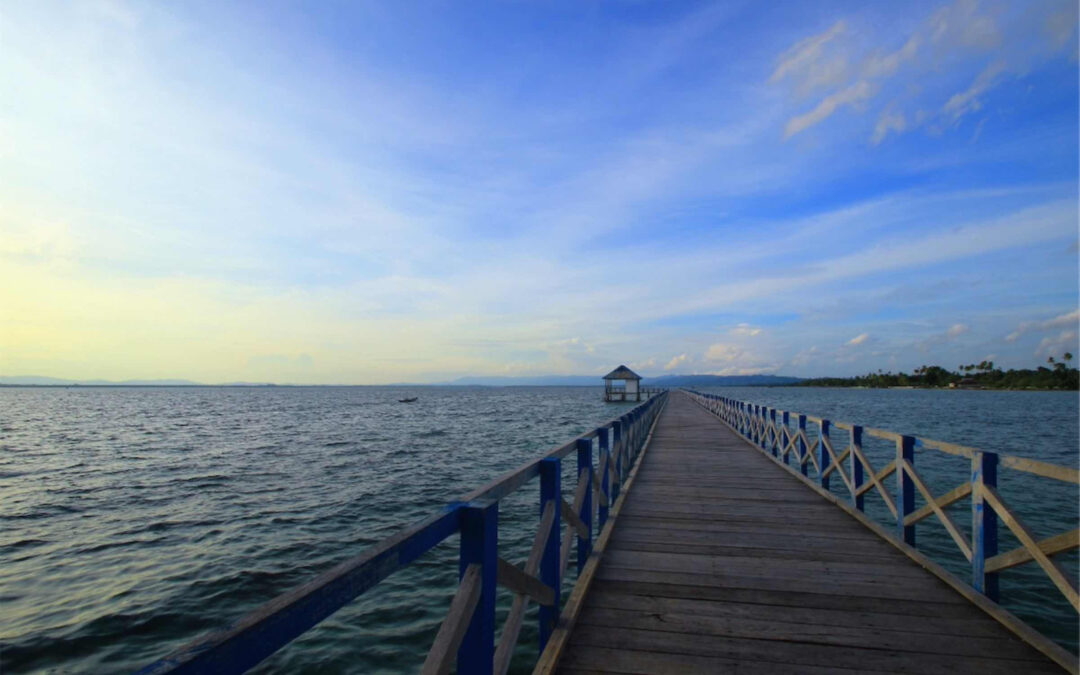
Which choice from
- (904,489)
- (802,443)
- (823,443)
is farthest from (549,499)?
(802,443)

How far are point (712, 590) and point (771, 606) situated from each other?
18.1 inches

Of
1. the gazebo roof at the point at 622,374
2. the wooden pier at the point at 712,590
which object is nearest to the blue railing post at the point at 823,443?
the wooden pier at the point at 712,590

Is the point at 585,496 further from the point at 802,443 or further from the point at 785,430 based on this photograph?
the point at 785,430

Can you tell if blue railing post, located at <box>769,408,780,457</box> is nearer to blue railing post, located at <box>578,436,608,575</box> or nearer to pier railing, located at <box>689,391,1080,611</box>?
pier railing, located at <box>689,391,1080,611</box>

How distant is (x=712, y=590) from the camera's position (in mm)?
4398

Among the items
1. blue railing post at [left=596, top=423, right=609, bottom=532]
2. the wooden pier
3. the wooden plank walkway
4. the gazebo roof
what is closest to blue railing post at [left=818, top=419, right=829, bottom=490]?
the wooden plank walkway

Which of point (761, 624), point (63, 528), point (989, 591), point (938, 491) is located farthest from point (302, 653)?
point (938, 491)

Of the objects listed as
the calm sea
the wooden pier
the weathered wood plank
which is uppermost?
the wooden pier

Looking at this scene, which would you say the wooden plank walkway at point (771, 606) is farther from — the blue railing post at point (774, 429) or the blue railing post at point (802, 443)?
the blue railing post at point (774, 429)

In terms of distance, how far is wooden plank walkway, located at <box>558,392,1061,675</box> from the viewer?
334 centimetres

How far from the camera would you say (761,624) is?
381 centimetres

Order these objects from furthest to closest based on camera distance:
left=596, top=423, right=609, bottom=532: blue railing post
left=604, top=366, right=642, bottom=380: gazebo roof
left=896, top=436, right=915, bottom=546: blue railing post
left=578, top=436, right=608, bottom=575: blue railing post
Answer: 1. left=604, top=366, right=642, bottom=380: gazebo roof
2. left=596, top=423, right=609, bottom=532: blue railing post
3. left=896, top=436, right=915, bottom=546: blue railing post
4. left=578, top=436, right=608, bottom=575: blue railing post

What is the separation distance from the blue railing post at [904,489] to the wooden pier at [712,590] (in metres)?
0.02

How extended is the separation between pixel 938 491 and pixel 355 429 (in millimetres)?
29040
